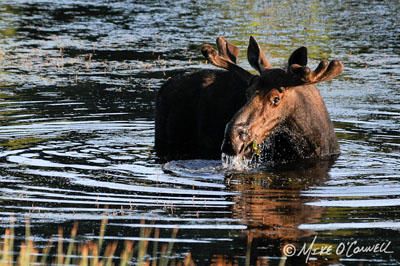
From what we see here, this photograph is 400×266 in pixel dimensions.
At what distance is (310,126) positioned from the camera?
427 inches

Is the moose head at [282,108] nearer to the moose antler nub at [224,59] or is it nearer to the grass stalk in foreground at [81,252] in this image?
the moose antler nub at [224,59]

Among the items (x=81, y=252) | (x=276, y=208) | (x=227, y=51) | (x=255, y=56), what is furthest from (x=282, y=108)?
(x=81, y=252)

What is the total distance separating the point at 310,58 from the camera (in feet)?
62.0

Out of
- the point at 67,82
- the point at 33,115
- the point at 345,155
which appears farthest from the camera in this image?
the point at 67,82

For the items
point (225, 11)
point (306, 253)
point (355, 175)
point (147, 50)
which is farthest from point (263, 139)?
point (225, 11)

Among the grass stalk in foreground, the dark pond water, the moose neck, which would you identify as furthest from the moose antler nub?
the grass stalk in foreground

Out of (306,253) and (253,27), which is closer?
(306,253)

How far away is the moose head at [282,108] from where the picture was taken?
32.3ft

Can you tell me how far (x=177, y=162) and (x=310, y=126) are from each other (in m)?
1.71

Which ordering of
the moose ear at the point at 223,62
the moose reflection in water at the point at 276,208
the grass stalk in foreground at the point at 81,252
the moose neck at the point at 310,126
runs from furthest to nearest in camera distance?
the moose ear at the point at 223,62, the moose neck at the point at 310,126, the moose reflection in water at the point at 276,208, the grass stalk in foreground at the point at 81,252

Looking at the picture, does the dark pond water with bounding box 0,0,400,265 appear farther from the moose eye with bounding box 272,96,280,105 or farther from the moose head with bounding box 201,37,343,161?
the moose eye with bounding box 272,96,280,105

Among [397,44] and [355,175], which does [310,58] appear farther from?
[355,175]

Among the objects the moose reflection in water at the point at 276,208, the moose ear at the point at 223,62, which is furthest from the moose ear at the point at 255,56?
the moose reflection in water at the point at 276,208

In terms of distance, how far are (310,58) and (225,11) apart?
9145 mm
